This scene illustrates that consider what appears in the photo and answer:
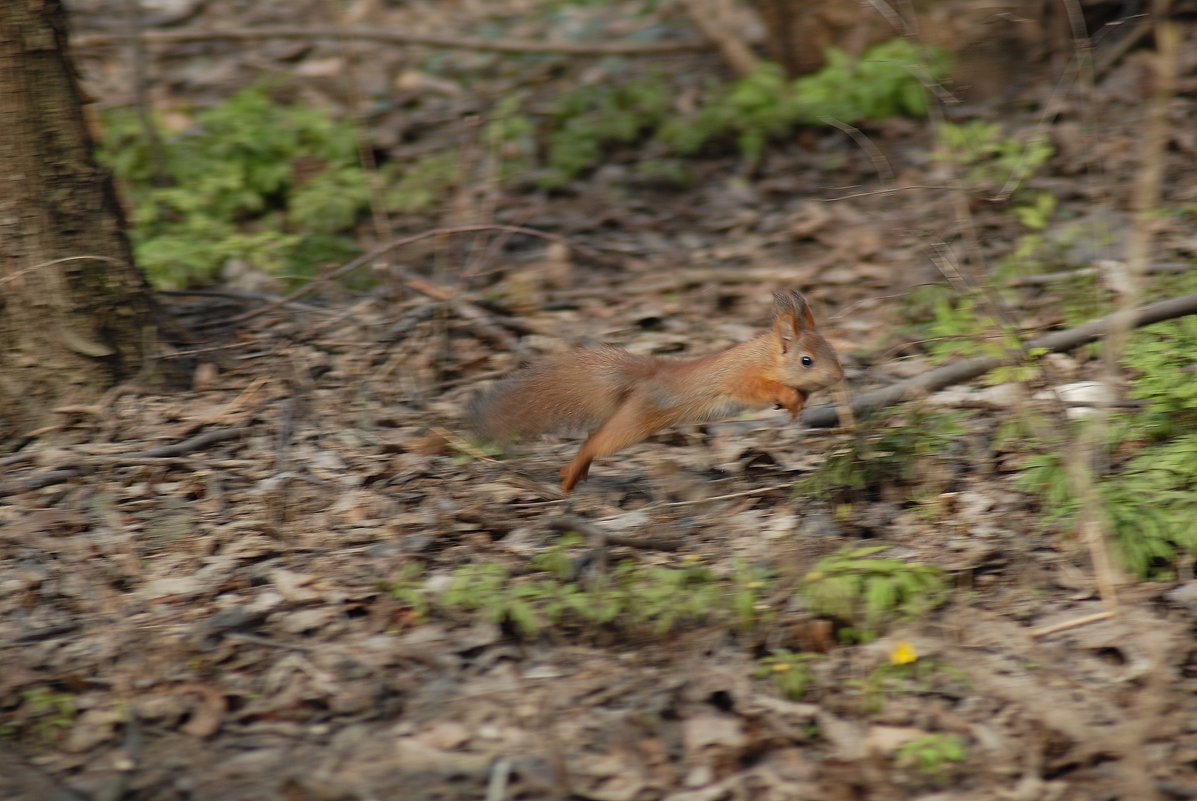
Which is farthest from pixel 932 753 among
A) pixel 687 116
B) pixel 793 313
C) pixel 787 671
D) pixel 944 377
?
pixel 687 116

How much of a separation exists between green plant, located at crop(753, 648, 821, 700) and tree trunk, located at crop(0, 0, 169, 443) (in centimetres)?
318

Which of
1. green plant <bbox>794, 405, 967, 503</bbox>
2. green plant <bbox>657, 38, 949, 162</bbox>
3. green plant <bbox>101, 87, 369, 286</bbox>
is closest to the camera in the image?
green plant <bbox>794, 405, 967, 503</bbox>

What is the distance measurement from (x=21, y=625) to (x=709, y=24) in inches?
260

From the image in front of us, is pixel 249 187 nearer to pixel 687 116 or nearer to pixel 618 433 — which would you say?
pixel 687 116

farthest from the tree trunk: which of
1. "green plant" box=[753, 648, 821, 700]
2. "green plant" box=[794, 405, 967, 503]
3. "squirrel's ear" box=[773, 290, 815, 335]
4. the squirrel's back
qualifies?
"green plant" box=[753, 648, 821, 700]

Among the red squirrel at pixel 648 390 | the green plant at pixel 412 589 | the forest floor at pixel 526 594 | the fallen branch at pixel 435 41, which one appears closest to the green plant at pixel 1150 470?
the forest floor at pixel 526 594

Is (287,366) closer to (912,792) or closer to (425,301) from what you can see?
(425,301)

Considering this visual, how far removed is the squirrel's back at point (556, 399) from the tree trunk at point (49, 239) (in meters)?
1.69

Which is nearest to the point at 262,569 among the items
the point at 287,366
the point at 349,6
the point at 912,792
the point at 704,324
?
the point at 287,366

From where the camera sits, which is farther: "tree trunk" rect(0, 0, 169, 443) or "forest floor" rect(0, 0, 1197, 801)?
"tree trunk" rect(0, 0, 169, 443)

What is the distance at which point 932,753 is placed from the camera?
10.9ft

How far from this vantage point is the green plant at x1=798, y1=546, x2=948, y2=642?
3.78m

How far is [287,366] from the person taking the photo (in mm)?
5664

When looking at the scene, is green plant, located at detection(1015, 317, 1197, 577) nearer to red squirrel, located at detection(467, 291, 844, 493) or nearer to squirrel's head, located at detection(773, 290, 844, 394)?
squirrel's head, located at detection(773, 290, 844, 394)
